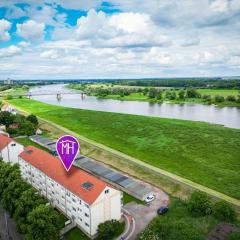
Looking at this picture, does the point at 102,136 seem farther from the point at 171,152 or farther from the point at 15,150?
the point at 15,150

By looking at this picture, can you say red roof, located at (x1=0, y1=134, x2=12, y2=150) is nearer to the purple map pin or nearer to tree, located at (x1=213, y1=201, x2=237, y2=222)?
the purple map pin

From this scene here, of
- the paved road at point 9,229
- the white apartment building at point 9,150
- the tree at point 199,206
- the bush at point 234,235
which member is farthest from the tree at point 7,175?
the bush at point 234,235

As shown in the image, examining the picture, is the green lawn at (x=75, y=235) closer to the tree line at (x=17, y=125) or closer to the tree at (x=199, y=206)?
the tree at (x=199, y=206)

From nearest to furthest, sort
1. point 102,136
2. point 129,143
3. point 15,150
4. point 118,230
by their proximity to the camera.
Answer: point 118,230, point 15,150, point 129,143, point 102,136

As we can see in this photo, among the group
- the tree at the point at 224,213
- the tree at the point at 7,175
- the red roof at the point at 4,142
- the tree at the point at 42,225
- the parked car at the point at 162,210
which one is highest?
the red roof at the point at 4,142

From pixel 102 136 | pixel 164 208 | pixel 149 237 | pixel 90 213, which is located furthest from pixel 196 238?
pixel 102 136

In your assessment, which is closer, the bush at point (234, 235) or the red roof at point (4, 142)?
the bush at point (234, 235)
